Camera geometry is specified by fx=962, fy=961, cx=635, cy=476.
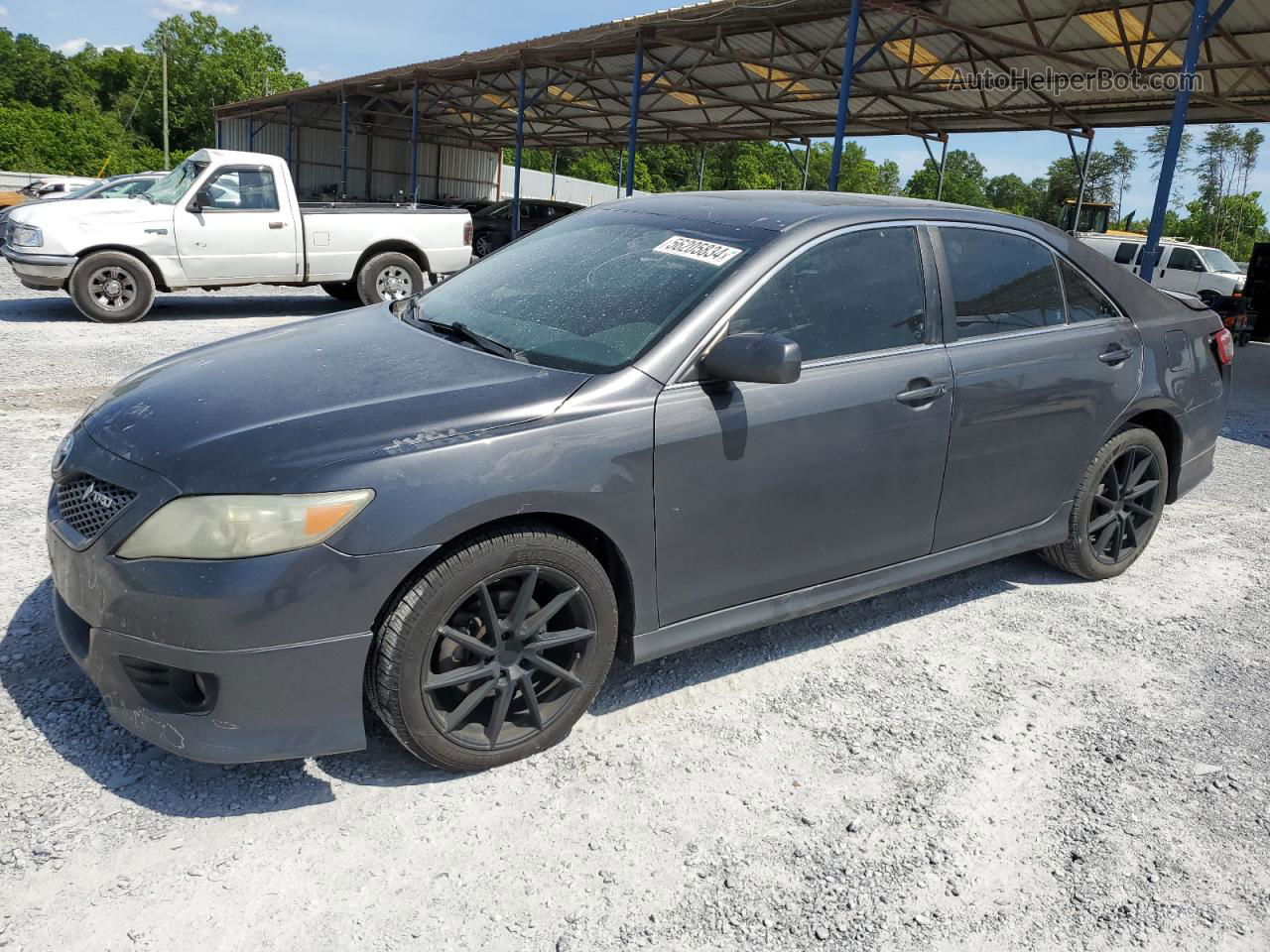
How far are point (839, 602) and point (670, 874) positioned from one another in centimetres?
130

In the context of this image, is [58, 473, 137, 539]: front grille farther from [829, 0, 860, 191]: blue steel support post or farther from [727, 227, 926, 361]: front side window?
[829, 0, 860, 191]: blue steel support post

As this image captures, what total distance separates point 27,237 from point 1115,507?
1034 cm

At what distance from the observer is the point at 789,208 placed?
347 cm

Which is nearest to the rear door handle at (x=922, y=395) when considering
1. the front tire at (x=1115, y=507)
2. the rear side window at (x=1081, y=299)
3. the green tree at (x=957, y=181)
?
the rear side window at (x=1081, y=299)

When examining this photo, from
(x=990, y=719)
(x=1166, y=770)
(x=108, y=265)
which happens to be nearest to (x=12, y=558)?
(x=990, y=719)

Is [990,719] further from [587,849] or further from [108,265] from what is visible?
[108,265]

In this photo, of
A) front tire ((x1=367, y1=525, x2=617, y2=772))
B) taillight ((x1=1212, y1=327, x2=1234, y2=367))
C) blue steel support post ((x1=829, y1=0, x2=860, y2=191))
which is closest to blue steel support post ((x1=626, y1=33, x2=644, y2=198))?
blue steel support post ((x1=829, y1=0, x2=860, y2=191))

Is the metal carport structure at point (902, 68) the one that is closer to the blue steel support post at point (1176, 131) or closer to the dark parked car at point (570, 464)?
the blue steel support post at point (1176, 131)

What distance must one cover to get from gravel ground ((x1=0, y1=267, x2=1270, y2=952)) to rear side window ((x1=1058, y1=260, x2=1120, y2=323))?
134 centimetres

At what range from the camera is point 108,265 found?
1009 cm

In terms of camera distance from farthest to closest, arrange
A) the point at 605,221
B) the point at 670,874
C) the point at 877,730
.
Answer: the point at 605,221 → the point at 877,730 → the point at 670,874

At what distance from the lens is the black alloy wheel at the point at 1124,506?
170 inches

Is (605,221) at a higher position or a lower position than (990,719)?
higher

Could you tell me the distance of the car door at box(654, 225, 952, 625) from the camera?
292 centimetres
